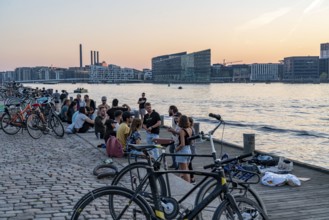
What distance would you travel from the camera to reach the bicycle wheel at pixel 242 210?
4.29 meters

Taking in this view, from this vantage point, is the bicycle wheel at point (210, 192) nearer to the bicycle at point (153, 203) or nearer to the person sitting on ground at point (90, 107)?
the bicycle at point (153, 203)

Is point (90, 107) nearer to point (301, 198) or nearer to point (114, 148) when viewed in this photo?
point (114, 148)

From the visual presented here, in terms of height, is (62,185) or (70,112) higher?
(70,112)

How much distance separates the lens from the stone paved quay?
6.64 meters

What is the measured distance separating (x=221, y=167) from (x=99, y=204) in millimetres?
1392

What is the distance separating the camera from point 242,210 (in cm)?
447

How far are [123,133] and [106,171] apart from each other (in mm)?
2439

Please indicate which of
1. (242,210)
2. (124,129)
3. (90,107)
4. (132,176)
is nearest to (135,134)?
(124,129)

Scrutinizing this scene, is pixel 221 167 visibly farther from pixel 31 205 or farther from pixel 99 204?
pixel 31 205

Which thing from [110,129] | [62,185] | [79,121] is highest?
[110,129]

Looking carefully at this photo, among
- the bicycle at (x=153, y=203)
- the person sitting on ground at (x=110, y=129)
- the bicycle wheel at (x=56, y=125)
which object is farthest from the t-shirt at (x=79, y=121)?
the bicycle at (x=153, y=203)

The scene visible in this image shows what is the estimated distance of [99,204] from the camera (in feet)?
14.8

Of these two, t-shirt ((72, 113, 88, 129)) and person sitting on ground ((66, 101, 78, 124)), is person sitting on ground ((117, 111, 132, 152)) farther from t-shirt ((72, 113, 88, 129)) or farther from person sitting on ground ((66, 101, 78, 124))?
person sitting on ground ((66, 101, 78, 124))

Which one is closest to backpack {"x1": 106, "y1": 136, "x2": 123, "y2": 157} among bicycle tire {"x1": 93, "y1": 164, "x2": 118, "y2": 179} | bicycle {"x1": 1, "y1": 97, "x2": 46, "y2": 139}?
bicycle tire {"x1": 93, "y1": 164, "x2": 118, "y2": 179}
